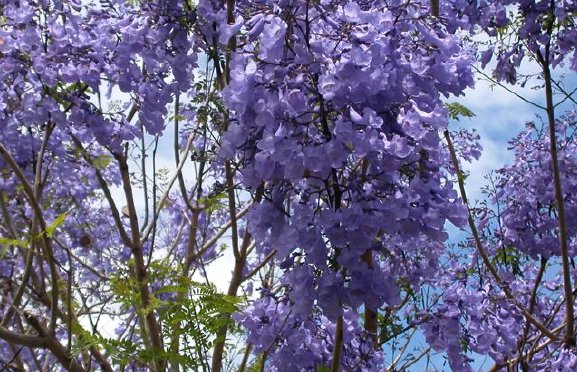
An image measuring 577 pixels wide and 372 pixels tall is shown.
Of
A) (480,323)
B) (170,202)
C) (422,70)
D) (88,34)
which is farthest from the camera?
(170,202)

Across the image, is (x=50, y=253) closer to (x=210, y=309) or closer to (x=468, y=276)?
(x=210, y=309)

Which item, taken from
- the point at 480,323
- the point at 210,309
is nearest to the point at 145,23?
the point at 210,309

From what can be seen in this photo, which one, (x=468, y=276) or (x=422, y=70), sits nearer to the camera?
(x=422, y=70)

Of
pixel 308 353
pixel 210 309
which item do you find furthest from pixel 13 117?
pixel 308 353

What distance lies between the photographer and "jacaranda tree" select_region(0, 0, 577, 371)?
94.8 inches

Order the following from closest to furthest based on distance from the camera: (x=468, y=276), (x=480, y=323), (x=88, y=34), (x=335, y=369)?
(x=335, y=369) → (x=88, y=34) → (x=480, y=323) → (x=468, y=276)

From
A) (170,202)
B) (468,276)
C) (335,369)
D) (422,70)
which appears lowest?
(335,369)

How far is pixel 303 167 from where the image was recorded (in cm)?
234

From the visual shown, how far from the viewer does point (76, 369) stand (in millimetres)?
3951

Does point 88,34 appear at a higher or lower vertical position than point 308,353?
higher

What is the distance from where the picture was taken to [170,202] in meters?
7.46

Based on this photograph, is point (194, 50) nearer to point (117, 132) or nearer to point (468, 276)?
point (117, 132)

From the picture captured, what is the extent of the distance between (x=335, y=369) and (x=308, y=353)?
0.54m

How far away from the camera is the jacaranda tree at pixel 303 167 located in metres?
2.41
